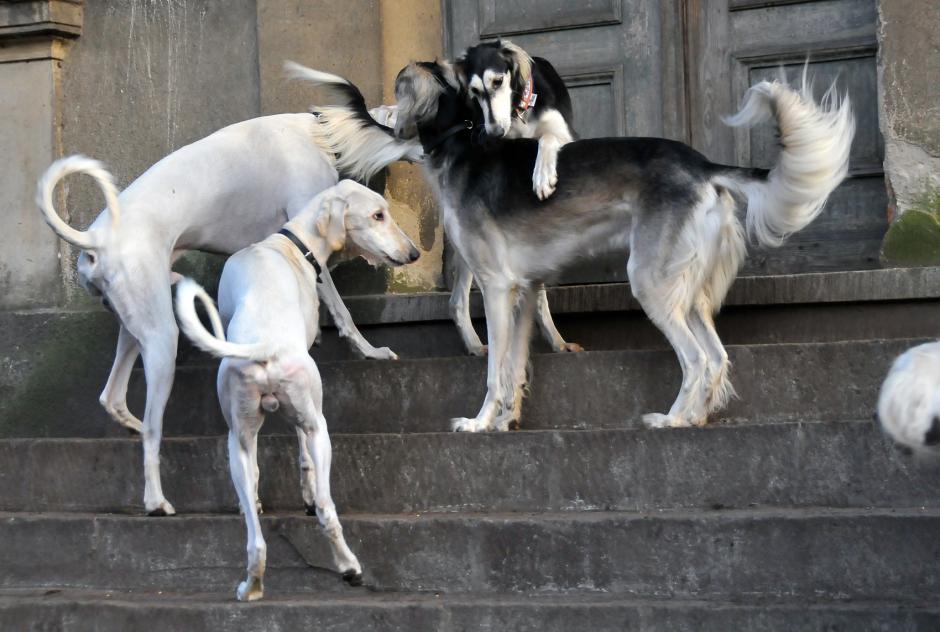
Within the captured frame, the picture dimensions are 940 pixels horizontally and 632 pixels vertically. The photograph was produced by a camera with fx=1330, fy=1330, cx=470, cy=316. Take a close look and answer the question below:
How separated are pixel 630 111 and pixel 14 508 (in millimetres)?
3978

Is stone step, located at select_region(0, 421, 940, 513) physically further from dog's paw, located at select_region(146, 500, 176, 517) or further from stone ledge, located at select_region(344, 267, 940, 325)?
stone ledge, located at select_region(344, 267, 940, 325)

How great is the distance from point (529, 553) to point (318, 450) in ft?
2.86

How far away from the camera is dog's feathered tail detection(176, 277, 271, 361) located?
4.57m

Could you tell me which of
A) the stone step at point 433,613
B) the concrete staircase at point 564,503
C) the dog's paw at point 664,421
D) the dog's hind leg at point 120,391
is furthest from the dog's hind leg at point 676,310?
the dog's hind leg at point 120,391

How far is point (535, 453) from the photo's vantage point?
208 inches

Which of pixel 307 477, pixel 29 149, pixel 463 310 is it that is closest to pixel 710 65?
pixel 463 310

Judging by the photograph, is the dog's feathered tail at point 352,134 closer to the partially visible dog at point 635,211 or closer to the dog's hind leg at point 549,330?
the partially visible dog at point 635,211

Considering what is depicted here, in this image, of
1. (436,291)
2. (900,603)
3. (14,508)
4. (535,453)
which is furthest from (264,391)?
(436,291)

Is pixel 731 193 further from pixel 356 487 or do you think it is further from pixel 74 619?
pixel 74 619

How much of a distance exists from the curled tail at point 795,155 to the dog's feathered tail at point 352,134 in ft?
6.45

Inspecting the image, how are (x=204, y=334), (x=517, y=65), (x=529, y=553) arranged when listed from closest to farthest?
(x=204, y=334) → (x=529, y=553) → (x=517, y=65)

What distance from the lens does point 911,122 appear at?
652cm

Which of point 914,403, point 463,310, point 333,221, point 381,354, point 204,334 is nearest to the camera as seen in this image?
point 914,403

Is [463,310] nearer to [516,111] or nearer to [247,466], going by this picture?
[516,111]
